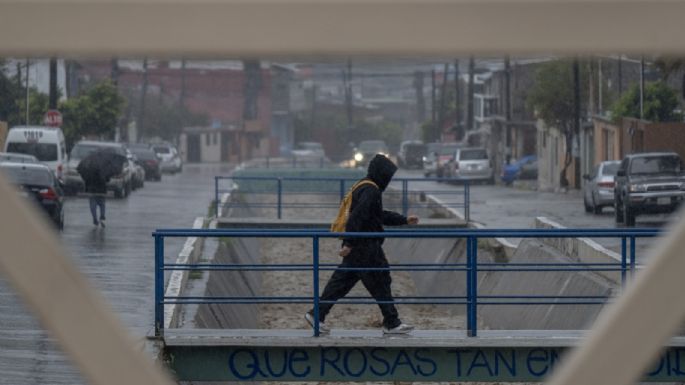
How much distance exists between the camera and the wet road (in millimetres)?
10773

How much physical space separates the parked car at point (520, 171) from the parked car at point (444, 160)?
248 cm

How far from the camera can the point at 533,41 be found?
1.62 m

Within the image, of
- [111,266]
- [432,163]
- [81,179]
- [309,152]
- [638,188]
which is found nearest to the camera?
[111,266]

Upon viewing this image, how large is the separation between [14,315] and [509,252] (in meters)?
11.1

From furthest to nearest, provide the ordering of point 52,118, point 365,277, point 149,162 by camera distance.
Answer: point 149,162, point 52,118, point 365,277

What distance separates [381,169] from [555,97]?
4186 centimetres

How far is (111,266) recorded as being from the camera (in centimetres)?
1991

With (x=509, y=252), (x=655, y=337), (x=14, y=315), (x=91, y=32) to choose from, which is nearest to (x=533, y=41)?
(x=655, y=337)

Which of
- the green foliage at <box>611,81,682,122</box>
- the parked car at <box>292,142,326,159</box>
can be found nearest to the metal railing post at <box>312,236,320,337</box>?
the green foliage at <box>611,81,682,122</box>

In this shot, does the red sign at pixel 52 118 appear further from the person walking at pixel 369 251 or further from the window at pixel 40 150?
the person walking at pixel 369 251

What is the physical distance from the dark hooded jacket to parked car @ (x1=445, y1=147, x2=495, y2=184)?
146ft

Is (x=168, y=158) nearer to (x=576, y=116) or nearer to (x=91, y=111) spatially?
(x=91, y=111)

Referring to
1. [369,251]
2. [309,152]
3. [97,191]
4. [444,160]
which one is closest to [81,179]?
[97,191]

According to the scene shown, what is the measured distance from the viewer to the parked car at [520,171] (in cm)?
5950
